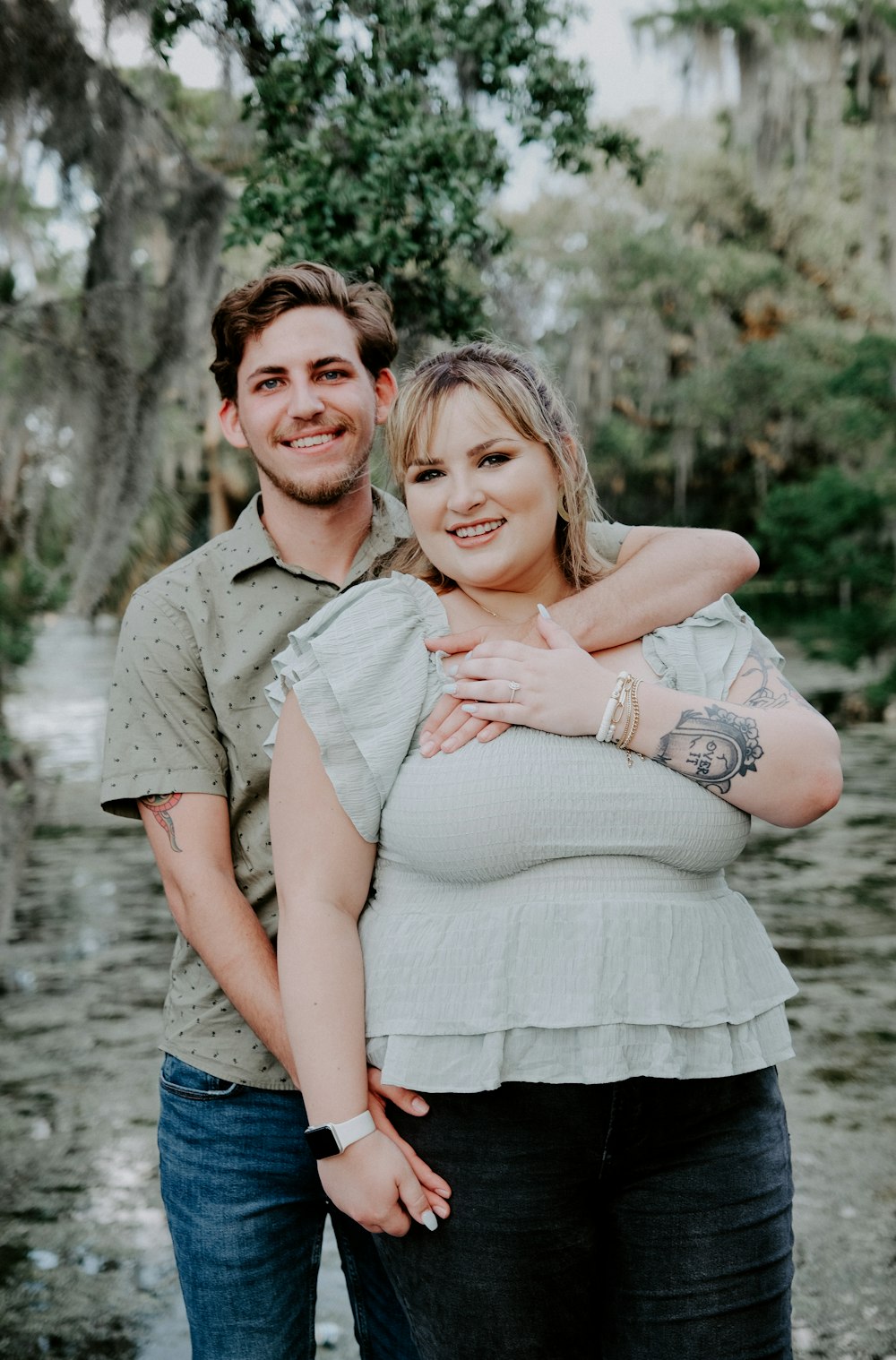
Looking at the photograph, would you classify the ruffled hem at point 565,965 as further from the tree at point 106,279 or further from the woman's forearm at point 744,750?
the tree at point 106,279

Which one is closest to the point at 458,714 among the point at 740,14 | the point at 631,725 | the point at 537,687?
the point at 537,687

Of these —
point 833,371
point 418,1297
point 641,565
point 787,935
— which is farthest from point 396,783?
point 833,371

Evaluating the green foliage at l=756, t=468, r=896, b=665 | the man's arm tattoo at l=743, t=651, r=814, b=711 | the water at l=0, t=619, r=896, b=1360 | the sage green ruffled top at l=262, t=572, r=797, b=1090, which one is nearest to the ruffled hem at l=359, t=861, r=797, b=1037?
the sage green ruffled top at l=262, t=572, r=797, b=1090

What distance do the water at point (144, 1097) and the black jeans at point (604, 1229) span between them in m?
1.94

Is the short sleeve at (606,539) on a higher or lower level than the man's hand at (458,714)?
higher

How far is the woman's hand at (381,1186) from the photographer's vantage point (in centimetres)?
141

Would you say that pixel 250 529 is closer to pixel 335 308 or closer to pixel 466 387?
pixel 335 308

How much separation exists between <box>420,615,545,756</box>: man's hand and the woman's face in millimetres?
71


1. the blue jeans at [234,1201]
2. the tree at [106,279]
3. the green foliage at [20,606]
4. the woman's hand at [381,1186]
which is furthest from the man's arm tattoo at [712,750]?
the green foliage at [20,606]

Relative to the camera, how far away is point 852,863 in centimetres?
746

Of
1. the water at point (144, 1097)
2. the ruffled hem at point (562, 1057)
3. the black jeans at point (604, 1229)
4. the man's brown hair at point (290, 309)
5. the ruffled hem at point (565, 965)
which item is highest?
the man's brown hair at point (290, 309)

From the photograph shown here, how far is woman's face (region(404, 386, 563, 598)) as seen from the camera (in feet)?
5.24

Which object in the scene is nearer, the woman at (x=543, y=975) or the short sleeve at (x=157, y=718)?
the woman at (x=543, y=975)

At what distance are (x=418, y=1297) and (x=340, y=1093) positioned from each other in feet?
0.83
